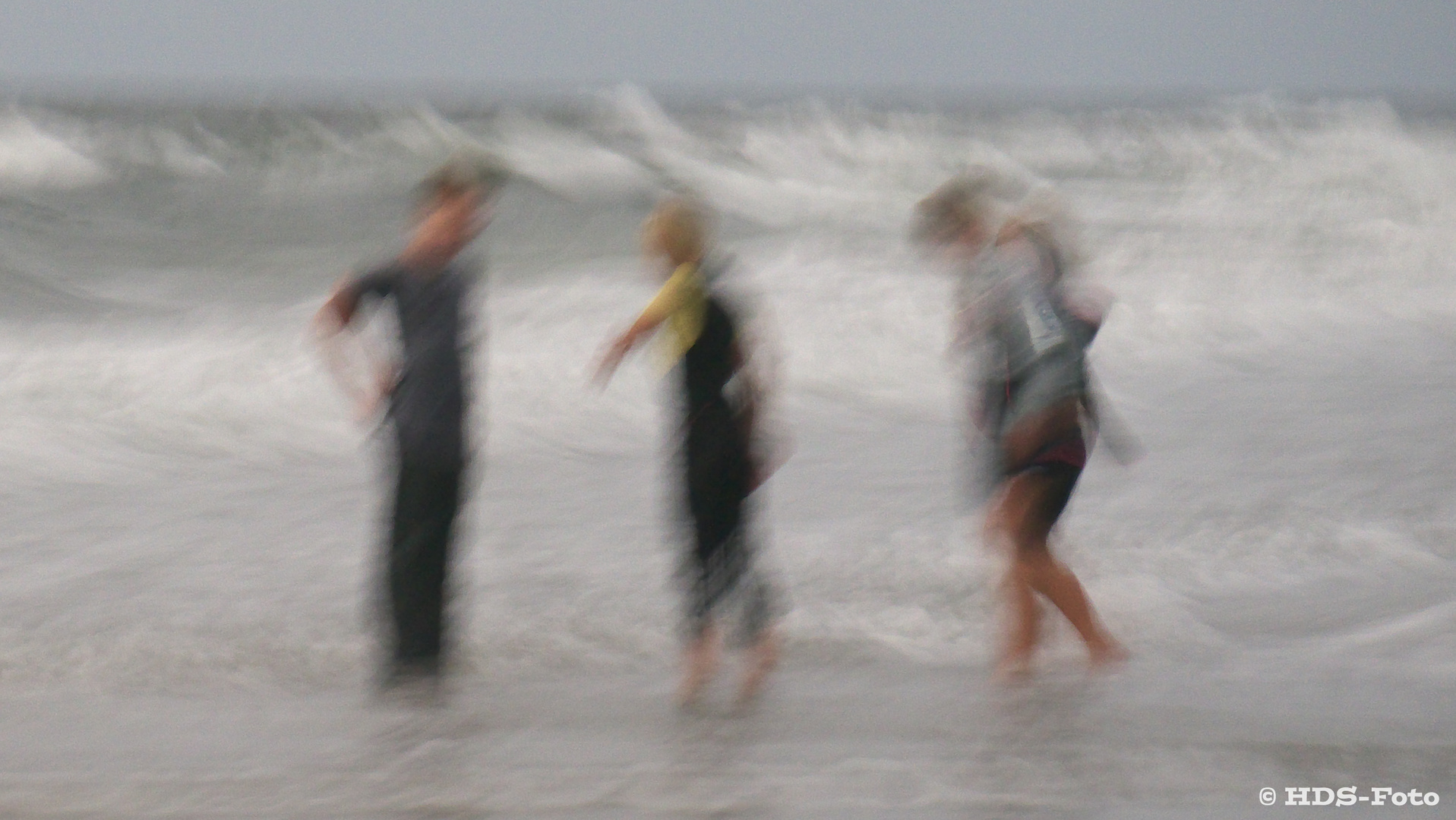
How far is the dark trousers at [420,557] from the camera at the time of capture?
452 centimetres

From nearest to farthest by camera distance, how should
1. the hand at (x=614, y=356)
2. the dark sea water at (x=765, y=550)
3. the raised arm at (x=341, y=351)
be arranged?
the dark sea water at (x=765, y=550), the hand at (x=614, y=356), the raised arm at (x=341, y=351)

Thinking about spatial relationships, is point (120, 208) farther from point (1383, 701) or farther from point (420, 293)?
point (1383, 701)

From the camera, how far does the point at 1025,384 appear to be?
434cm

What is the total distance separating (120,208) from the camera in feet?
72.2

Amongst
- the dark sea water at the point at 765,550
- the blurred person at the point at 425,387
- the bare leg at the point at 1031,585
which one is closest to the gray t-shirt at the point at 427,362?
the blurred person at the point at 425,387

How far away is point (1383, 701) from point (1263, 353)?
8.69 meters

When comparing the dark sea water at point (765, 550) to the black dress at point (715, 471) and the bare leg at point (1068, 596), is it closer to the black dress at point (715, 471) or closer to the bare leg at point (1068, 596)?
the bare leg at point (1068, 596)

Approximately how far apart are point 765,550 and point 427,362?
7.36ft

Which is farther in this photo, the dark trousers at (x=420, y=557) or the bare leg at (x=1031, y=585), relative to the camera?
the dark trousers at (x=420, y=557)

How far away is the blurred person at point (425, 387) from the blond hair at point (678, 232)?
0.47m

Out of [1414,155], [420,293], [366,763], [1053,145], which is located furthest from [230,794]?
[1053,145]

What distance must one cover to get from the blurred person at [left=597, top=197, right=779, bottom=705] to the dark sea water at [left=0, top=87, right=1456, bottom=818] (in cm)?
21

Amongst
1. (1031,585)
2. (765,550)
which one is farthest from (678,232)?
(765,550)

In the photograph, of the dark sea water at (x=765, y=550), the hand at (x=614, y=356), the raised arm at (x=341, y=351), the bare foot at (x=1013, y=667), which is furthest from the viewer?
the bare foot at (x=1013, y=667)
